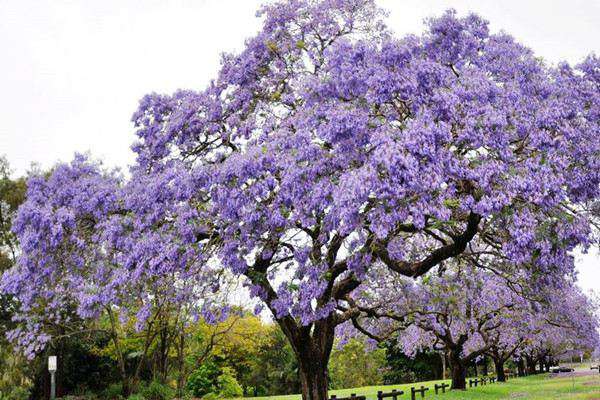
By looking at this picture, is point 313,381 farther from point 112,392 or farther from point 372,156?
point 112,392

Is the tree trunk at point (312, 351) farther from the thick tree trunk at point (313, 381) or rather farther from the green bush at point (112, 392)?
the green bush at point (112, 392)

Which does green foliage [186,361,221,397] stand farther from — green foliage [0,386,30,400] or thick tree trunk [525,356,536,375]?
thick tree trunk [525,356,536,375]

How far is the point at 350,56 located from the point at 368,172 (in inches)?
107

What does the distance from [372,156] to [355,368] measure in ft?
163

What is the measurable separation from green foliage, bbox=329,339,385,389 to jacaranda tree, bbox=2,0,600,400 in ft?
140

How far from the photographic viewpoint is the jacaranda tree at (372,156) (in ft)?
35.3

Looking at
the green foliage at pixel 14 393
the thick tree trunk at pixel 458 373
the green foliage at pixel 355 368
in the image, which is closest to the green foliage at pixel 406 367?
the green foliage at pixel 355 368

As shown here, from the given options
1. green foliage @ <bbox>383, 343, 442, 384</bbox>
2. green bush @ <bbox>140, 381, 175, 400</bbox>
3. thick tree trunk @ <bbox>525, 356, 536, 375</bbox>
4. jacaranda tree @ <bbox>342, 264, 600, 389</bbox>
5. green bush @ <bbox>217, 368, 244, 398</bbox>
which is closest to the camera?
jacaranda tree @ <bbox>342, 264, 600, 389</bbox>

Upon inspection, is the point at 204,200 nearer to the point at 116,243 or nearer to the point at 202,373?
the point at 116,243

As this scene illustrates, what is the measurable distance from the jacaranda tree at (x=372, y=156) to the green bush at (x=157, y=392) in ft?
54.6

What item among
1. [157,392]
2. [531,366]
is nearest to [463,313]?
[157,392]

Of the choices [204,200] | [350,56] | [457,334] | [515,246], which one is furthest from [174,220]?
[457,334]

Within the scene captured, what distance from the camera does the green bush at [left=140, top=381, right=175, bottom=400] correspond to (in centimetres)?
2997

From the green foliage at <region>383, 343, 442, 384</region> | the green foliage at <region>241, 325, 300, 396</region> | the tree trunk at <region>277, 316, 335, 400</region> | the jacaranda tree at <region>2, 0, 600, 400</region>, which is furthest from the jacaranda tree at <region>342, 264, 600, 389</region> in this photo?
the green foliage at <region>241, 325, 300, 396</region>
